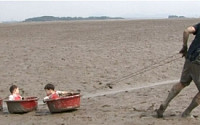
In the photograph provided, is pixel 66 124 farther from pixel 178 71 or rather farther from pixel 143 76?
pixel 178 71

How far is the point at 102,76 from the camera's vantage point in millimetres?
14219

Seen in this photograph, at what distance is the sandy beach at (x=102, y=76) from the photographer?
9.20 m

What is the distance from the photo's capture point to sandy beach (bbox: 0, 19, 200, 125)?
920 cm

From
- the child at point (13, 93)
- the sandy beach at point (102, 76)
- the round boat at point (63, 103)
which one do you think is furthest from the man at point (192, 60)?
the child at point (13, 93)

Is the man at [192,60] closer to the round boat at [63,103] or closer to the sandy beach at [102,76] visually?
the sandy beach at [102,76]

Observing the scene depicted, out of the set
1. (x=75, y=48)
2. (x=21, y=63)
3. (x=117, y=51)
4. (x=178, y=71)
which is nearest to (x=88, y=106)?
(x=178, y=71)

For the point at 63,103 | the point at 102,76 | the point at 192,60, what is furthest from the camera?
the point at 102,76

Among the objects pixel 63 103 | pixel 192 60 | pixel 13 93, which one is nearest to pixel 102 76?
pixel 13 93

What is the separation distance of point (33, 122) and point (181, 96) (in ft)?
12.0

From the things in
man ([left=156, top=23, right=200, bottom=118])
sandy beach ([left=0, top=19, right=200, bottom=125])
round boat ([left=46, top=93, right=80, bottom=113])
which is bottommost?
sandy beach ([left=0, top=19, right=200, bottom=125])

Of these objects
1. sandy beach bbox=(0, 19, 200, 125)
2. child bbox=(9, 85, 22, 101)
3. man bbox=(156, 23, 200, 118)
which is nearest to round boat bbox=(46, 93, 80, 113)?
sandy beach bbox=(0, 19, 200, 125)

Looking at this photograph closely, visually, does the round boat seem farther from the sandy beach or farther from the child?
the child

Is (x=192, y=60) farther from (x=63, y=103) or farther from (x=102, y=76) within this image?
(x=102, y=76)

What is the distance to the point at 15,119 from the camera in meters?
9.52
